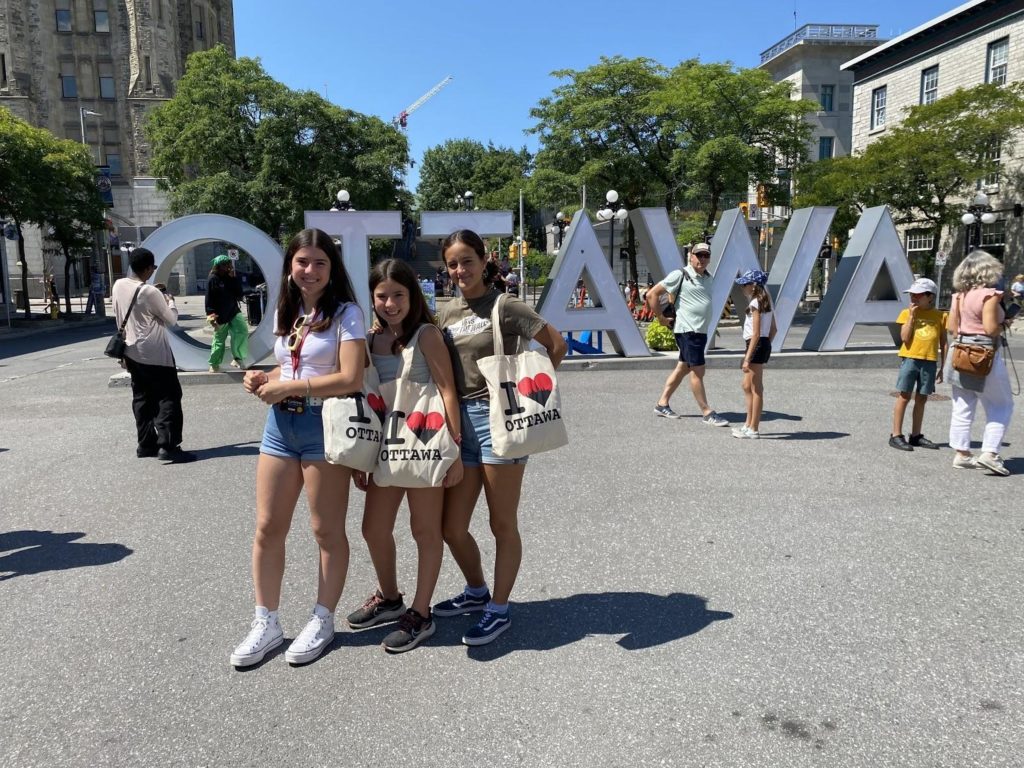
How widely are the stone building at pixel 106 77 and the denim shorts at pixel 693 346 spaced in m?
47.5

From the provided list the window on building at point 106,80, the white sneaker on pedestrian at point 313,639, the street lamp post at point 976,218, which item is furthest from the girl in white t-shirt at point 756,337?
the window on building at point 106,80

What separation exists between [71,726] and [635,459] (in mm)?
4661

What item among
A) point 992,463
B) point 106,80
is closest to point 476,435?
point 992,463

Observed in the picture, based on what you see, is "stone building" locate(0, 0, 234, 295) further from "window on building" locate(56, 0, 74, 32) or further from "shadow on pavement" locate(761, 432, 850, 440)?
"shadow on pavement" locate(761, 432, 850, 440)

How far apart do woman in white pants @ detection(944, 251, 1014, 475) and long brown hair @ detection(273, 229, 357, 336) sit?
4.94 meters

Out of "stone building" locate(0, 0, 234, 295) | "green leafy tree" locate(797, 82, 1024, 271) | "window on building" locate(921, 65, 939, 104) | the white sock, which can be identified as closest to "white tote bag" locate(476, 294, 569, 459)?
the white sock

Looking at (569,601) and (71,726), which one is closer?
(71,726)

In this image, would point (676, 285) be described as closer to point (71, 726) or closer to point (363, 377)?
point (363, 377)

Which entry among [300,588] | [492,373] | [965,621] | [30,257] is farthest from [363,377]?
[30,257]

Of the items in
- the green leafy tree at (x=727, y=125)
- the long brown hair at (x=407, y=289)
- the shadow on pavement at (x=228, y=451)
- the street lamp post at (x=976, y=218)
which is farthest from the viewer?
the street lamp post at (x=976, y=218)

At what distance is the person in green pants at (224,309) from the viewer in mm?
9102

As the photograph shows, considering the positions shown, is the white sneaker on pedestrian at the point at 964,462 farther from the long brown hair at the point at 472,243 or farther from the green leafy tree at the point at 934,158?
the green leafy tree at the point at 934,158

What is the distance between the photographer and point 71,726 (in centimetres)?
271

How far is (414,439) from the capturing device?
293 cm
